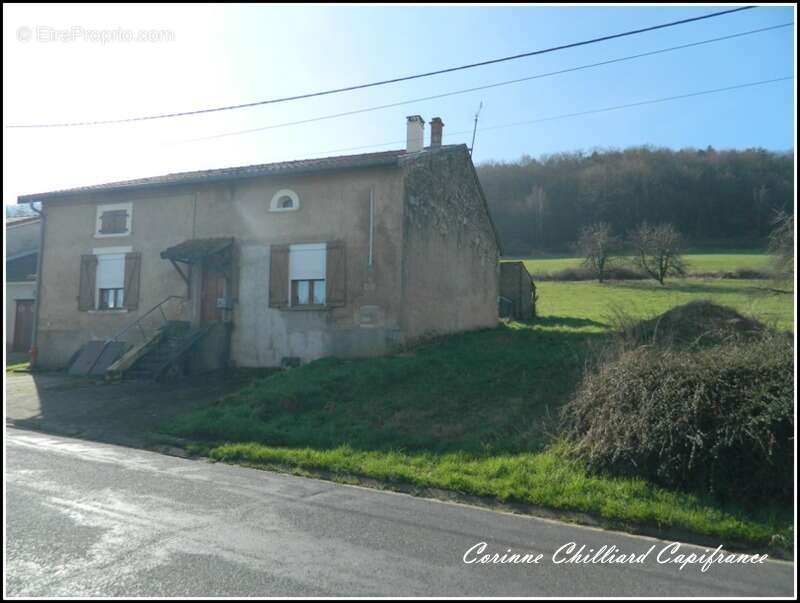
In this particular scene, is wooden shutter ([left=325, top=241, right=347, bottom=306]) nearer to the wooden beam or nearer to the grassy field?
the wooden beam

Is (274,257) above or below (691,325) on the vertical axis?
above

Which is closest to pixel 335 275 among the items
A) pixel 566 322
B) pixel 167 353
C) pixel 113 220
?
pixel 167 353

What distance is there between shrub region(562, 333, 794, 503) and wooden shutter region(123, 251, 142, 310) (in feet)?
47.7

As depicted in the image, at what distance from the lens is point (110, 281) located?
18359 mm

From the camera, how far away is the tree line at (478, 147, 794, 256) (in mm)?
50812

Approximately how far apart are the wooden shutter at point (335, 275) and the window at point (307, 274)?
221mm

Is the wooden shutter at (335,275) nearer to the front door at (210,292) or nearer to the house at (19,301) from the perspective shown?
the front door at (210,292)

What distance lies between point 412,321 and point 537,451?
7.84m

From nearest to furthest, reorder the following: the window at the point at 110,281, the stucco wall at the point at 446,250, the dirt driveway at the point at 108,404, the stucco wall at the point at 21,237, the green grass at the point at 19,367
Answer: the dirt driveway at the point at 108,404, the stucco wall at the point at 446,250, the window at the point at 110,281, the green grass at the point at 19,367, the stucco wall at the point at 21,237

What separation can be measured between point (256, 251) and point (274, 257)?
689mm

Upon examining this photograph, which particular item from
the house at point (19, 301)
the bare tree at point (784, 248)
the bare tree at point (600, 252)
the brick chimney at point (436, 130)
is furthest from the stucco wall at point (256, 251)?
the bare tree at point (600, 252)

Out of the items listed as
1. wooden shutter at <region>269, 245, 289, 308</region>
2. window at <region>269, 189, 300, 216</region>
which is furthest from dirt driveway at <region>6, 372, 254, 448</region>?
window at <region>269, 189, 300, 216</region>

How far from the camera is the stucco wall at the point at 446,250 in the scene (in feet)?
50.5

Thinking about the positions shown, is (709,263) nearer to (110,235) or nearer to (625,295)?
(625,295)
